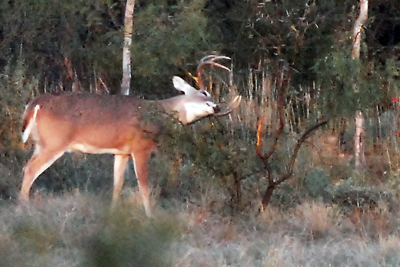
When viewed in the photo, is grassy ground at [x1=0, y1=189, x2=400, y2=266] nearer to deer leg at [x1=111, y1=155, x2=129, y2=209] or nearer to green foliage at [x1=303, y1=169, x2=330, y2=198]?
green foliage at [x1=303, y1=169, x2=330, y2=198]

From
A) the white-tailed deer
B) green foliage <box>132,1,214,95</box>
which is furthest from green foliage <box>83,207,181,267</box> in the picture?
green foliage <box>132,1,214,95</box>

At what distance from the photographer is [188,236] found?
18.8 ft

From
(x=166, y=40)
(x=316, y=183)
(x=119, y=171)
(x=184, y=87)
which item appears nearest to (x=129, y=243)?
(x=316, y=183)

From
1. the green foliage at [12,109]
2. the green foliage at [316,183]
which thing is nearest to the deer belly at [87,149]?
the green foliage at [12,109]

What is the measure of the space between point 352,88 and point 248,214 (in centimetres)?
159

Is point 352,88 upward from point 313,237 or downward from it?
upward

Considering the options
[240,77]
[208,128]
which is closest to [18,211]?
[208,128]

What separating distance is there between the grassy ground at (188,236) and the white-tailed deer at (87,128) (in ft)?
1.62

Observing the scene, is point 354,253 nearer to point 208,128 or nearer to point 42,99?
point 208,128

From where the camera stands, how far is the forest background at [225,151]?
5195mm

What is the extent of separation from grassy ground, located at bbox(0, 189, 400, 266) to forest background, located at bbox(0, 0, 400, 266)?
2 cm

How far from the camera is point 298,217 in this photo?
256 inches

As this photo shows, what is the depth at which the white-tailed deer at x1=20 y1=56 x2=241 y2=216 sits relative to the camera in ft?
23.5

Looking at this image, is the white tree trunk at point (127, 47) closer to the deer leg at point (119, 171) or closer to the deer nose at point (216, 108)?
the deer leg at point (119, 171)
